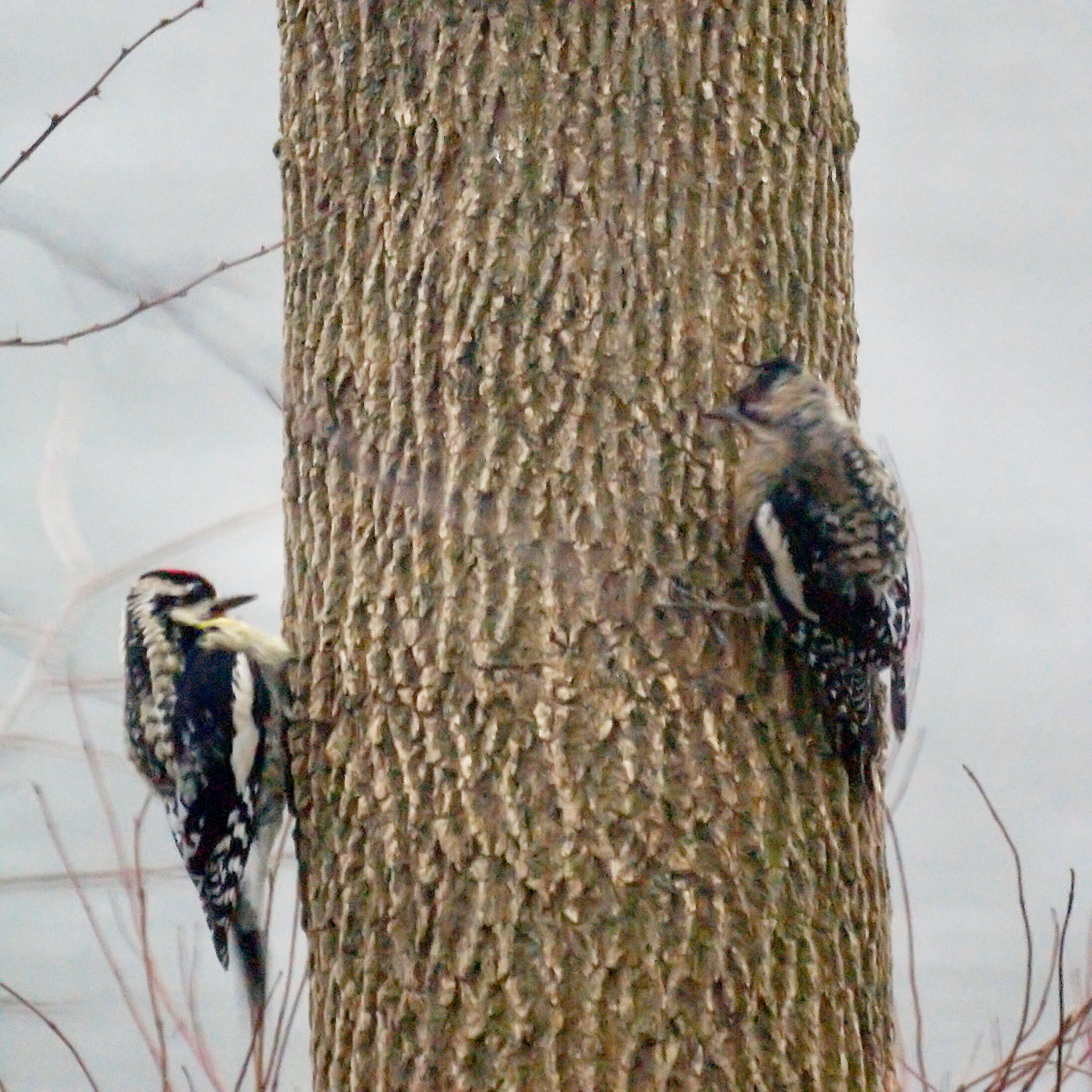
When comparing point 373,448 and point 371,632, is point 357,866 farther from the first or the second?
point 373,448

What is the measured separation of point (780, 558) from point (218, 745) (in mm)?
1011

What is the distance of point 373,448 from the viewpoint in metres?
2.02

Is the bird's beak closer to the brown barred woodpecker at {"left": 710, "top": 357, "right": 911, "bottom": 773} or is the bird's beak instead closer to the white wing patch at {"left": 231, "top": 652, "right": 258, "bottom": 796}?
the white wing patch at {"left": 231, "top": 652, "right": 258, "bottom": 796}

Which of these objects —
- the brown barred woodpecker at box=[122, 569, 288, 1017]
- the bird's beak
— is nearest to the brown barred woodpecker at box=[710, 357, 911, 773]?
the brown barred woodpecker at box=[122, 569, 288, 1017]

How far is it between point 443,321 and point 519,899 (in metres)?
0.81

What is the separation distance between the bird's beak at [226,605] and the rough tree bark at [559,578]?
0.42m

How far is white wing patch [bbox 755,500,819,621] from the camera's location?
1.92 m

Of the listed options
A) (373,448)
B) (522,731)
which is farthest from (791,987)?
(373,448)

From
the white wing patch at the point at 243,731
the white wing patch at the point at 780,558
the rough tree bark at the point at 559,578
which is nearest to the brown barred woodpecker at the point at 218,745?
the white wing patch at the point at 243,731

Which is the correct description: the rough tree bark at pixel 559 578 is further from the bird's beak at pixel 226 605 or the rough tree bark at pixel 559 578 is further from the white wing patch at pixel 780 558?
the bird's beak at pixel 226 605

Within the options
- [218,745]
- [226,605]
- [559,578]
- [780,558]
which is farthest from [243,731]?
[780,558]

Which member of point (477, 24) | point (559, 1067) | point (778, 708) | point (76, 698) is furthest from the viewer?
point (76, 698)

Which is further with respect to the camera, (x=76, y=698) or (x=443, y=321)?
(x=76, y=698)

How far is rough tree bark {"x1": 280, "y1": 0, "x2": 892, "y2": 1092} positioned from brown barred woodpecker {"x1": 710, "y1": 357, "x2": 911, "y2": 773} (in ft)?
0.16
